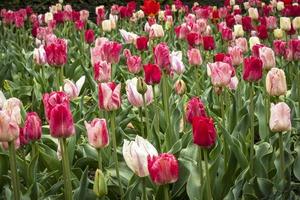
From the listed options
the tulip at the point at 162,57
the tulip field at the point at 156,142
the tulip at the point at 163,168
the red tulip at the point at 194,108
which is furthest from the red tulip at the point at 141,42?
the tulip at the point at 163,168

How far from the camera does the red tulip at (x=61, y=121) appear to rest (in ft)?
5.69

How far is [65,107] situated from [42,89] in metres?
2.27

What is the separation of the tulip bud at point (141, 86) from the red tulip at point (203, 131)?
62cm

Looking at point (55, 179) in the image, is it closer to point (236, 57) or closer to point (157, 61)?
point (157, 61)

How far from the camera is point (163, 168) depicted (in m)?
1.62

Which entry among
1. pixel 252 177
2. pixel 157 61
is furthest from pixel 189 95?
pixel 252 177

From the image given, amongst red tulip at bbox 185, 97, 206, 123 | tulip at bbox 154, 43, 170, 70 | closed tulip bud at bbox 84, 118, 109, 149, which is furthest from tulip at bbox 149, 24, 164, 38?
closed tulip bud at bbox 84, 118, 109, 149

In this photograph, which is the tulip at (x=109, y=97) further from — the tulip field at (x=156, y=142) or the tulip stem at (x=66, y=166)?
the tulip stem at (x=66, y=166)

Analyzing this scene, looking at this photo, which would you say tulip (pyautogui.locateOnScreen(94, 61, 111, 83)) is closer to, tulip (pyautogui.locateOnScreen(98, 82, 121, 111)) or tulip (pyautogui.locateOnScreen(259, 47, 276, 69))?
tulip (pyautogui.locateOnScreen(98, 82, 121, 111))

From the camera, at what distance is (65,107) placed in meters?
1.74

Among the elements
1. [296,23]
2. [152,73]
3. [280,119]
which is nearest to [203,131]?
[280,119]

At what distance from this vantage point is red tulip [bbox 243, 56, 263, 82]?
2.32 m

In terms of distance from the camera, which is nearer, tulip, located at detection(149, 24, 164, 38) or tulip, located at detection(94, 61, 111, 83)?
tulip, located at detection(94, 61, 111, 83)

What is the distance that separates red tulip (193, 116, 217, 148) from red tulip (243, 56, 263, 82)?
654 mm
